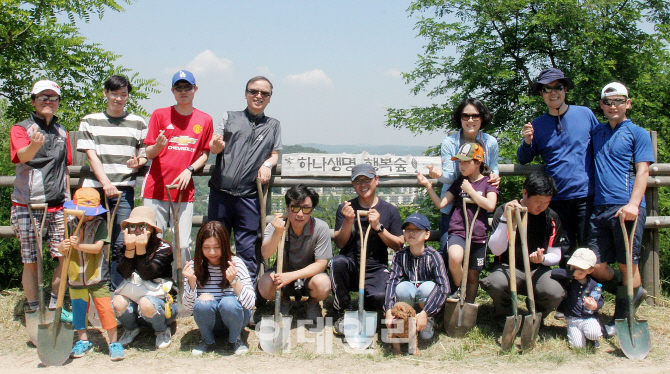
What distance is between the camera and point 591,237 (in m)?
4.30

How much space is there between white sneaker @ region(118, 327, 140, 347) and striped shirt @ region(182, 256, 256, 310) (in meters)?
0.57

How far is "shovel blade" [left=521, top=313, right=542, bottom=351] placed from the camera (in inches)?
152

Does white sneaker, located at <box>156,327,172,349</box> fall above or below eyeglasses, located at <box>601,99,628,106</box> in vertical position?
below

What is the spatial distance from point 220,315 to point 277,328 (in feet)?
1.53

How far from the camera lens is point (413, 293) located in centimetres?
405

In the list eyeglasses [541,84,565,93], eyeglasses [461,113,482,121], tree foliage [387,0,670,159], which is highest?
tree foliage [387,0,670,159]

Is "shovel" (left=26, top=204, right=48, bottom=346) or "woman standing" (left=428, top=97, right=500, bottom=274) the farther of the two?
"woman standing" (left=428, top=97, right=500, bottom=274)

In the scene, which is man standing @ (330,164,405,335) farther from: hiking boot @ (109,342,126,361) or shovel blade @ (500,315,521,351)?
hiking boot @ (109,342,126,361)

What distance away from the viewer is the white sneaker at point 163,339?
13.6ft

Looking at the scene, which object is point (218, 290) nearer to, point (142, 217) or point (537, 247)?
point (142, 217)

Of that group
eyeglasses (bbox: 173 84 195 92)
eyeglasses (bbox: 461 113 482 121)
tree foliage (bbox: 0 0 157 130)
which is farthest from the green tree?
eyeglasses (bbox: 461 113 482 121)

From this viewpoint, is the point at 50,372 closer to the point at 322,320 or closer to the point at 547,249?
the point at 322,320

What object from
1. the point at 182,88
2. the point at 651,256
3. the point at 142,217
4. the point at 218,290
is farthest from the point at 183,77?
the point at 651,256

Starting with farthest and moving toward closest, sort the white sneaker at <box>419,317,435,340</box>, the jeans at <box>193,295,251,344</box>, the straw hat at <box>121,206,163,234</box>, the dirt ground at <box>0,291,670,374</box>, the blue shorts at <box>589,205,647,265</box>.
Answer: the blue shorts at <box>589,205,647,265</box> → the white sneaker at <box>419,317,435,340</box> → the straw hat at <box>121,206,163,234</box> → the jeans at <box>193,295,251,344</box> → the dirt ground at <box>0,291,670,374</box>
